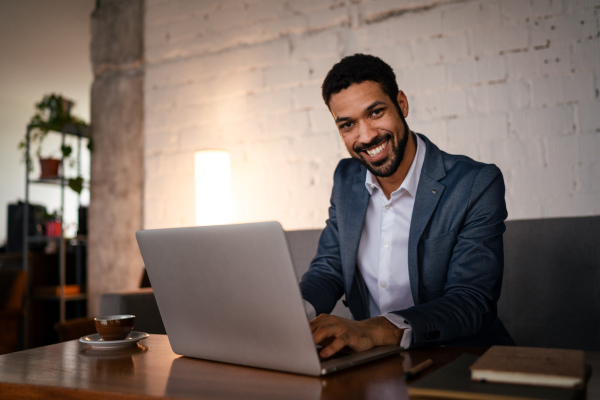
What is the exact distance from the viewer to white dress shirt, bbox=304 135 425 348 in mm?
1492

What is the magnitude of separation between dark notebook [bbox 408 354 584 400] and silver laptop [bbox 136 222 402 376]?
174 millimetres

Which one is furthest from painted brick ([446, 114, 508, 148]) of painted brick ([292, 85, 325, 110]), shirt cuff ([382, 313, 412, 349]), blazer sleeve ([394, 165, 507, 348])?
shirt cuff ([382, 313, 412, 349])

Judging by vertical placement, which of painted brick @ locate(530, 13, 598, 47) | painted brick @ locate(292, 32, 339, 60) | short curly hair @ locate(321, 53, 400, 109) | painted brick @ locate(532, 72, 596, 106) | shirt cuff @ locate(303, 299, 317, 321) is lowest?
shirt cuff @ locate(303, 299, 317, 321)

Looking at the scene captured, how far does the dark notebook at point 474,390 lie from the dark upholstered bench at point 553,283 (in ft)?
3.79

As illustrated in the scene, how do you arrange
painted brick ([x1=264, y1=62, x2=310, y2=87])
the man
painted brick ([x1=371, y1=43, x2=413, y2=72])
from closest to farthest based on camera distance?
the man
painted brick ([x1=371, y1=43, x2=413, y2=72])
painted brick ([x1=264, y1=62, x2=310, y2=87])

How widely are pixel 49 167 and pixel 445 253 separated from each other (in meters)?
3.45

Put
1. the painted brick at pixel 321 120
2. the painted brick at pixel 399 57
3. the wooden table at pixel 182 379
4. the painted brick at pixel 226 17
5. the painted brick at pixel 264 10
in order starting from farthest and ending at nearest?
the painted brick at pixel 226 17
the painted brick at pixel 264 10
the painted brick at pixel 321 120
the painted brick at pixel 399 57
the wooden table at pixel 182 379

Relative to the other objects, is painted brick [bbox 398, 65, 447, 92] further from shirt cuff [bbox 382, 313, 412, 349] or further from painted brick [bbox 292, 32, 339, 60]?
shirt cuff [bbox 382, 313, 412, 349]

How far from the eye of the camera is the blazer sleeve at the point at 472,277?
1.03 m

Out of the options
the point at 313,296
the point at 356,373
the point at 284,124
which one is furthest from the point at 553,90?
the point at 356,373

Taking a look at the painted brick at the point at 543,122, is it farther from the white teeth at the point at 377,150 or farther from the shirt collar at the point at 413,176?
the white teeth at the point at 377,150

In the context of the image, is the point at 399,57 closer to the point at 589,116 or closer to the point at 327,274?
the point at 589,116

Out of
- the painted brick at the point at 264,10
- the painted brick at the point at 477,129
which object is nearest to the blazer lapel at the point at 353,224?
the painted brick at the point at 477,129

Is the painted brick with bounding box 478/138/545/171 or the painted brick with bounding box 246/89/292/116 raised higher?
the painted brick with bounding box 246/89/292/116
